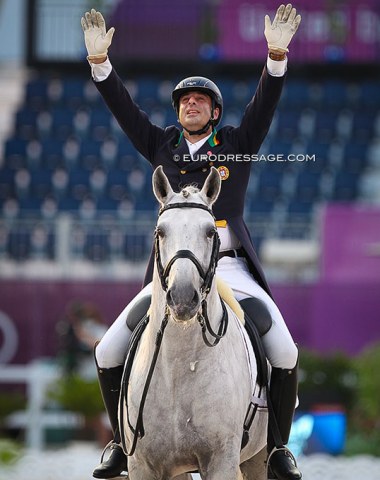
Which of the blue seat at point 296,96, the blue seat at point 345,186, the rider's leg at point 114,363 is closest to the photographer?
the rider's leg at point 114,363

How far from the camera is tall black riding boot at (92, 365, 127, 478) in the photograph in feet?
21.8

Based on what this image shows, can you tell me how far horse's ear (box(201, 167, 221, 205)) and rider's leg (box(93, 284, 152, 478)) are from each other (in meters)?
0.81

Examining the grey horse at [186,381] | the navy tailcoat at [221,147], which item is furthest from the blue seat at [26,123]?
the grey horse at [186,381]

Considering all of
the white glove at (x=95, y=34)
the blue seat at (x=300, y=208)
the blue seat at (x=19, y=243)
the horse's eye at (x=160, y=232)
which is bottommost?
the blue seat at (x=19, y=243)

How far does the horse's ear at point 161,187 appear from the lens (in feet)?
19.4

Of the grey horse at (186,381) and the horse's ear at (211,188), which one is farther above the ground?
the horse's ear at (211,188)

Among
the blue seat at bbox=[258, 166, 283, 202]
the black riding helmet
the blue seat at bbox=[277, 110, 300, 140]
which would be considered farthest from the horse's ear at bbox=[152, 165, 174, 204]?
the blue seat at bbox=[277, 110, 300, 140]

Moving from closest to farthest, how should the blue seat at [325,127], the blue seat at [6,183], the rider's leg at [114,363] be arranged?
the rider's leg at [114,363] < the blue seat at [6,183] < the blue seat at [325,127]

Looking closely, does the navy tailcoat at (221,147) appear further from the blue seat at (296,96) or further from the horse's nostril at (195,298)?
the blue seat at (296,96)

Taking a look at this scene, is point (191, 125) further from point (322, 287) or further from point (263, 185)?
point (263, 185)

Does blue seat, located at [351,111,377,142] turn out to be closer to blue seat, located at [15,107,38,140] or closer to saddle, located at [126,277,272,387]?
blue seat, located at [15,107,38,140]

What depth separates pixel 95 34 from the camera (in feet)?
22.2

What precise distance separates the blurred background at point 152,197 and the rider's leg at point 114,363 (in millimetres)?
4062

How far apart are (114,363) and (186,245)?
1271 mm
